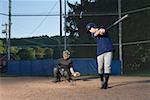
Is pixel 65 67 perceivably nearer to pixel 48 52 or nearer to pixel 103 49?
pixel 103 49

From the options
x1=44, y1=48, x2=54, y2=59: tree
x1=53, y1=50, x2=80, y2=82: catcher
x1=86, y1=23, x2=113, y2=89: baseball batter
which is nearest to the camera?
x1=86, y1=23, x2=113, y2=89: baseball batter

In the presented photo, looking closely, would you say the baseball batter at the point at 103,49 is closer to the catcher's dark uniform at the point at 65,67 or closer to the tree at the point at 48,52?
the catcher's dark uniform at the point at 65,67

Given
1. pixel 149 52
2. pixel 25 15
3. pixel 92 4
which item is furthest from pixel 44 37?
pixel 149 52

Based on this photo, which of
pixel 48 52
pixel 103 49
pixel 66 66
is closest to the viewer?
pixel 103 49

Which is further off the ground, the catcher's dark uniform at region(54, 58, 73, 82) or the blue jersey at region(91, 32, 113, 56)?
the blue jersey at region(91, 32, 113, 56)

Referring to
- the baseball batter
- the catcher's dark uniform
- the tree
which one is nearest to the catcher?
the catcher's dark uniform

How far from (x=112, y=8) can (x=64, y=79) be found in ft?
49.4

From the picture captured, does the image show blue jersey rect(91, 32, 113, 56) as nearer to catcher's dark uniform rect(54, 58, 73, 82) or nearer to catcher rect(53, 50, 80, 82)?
catcher rect(53, 50, 80, 82)

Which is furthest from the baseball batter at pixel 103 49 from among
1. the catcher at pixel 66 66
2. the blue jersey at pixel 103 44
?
the catcher at pixel 66 66

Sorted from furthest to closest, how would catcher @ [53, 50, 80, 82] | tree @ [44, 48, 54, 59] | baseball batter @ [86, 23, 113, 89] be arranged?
tree @ [44, 48, 54, 59] → catcher @ [53, 50, 80, 82] → baseball batter @ [86, 23, 113, 89]

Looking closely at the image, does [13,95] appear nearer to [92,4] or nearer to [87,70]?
[87,70]

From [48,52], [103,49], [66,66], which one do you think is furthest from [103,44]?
[48,52]

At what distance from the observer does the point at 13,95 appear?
8.99m

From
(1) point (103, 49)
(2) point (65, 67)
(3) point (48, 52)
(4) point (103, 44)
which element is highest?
(3) point (48, 52)
